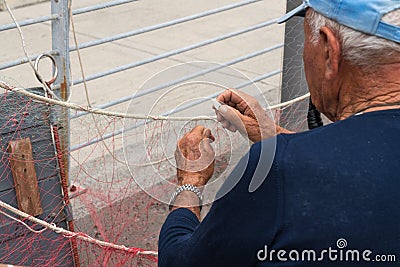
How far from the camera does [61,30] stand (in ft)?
11.3

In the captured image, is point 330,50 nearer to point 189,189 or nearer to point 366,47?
point 366,47

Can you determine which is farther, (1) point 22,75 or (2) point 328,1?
(1) point 22,75

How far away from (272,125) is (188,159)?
306 millimetres

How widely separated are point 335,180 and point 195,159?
59 centimetres

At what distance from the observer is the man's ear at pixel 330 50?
1413mm

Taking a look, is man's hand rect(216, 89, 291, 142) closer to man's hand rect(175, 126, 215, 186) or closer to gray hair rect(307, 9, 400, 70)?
man's hand rect(175, 126, 215, 186)

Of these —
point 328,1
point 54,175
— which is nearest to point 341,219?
point 328,1

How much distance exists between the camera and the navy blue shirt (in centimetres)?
129

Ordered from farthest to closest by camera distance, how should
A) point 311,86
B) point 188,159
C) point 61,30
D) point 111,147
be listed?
point 111,147, point 61,30, point 188,159, point 311,86

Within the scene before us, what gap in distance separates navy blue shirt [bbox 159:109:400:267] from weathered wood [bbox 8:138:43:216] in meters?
1.73

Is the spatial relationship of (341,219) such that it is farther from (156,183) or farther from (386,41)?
(156,183)

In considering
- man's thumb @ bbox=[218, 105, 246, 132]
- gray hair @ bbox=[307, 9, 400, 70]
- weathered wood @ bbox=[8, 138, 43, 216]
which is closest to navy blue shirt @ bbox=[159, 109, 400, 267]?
gray hair @ bbox=[307, 9, 400, 70]

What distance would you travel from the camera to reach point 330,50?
1423 mm

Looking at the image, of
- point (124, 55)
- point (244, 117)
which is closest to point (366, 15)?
point (244, 117)
